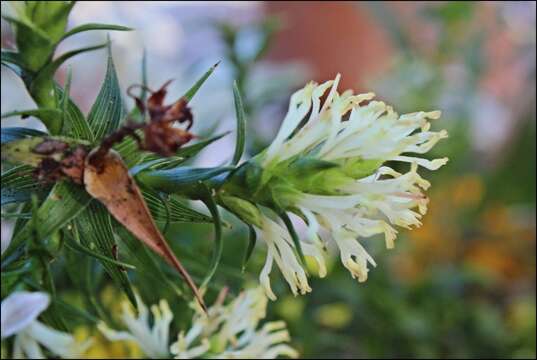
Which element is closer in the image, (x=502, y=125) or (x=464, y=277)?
(x=464, y=277)

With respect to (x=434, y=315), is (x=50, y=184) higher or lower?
higher

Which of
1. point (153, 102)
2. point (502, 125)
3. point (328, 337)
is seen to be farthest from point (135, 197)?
point (502, 125)

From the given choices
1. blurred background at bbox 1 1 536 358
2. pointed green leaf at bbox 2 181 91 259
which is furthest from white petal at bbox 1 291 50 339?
blurred background at bbox 1 1 536 358

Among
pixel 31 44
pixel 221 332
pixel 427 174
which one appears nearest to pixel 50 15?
pixel 31 44

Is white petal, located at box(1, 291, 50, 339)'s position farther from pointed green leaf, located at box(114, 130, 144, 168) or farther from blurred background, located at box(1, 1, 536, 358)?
blurred background, located at box(1, 1, 536, 358)

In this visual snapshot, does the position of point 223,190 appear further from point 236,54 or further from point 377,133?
point 236,54

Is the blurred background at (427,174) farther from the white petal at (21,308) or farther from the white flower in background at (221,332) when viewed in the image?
the white petal at (21,308)
